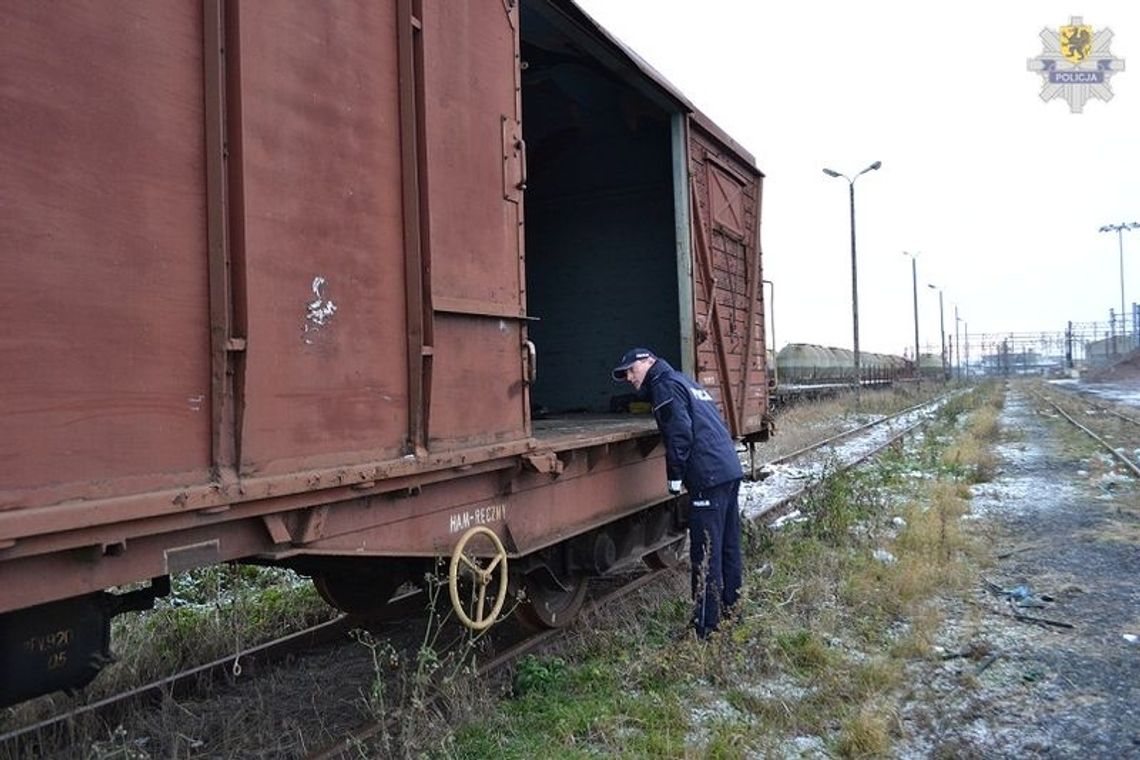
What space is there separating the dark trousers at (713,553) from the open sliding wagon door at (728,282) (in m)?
1.55

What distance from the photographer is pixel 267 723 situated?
4105 mm

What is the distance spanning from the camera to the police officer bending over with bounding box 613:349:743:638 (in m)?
5.23

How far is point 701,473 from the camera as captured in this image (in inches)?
209

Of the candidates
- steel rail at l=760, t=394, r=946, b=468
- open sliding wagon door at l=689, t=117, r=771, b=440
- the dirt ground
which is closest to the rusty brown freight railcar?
open sliding wagon door at l=689, t=117, r=771, b=440

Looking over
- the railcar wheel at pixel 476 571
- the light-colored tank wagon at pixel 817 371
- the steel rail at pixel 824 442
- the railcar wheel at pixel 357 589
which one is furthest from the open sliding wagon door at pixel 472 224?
the light-colored tank wagon at pixel 817 371

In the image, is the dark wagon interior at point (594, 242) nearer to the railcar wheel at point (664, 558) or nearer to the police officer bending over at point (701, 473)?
the railcar wheel at point (664, 558)

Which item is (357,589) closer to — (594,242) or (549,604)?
(549,604)

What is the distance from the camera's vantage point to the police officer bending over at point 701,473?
523 centimetres

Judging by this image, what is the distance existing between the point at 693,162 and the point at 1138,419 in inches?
958

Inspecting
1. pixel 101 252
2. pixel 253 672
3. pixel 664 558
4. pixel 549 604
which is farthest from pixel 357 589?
pixel 101 252

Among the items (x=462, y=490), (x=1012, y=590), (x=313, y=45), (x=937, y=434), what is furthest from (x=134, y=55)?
(x=937, y=434)

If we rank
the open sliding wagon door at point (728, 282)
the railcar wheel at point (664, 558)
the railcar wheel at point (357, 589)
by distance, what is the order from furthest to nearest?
1. the railcar wheel at point (664, 558)
2. the open sliding wagon door at point (728, 282)
3. the railcar wheel at point (357, 589)

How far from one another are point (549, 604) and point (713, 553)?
1.12m

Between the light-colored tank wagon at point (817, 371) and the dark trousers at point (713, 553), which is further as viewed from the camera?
the light-colored tank wagon at point (817, 371)
